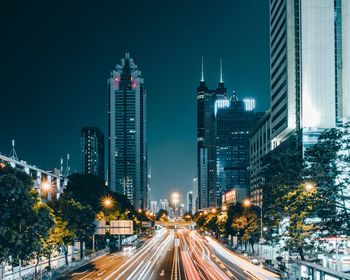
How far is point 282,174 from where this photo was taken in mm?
47562

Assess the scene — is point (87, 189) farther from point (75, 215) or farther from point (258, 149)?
point (258, 149)

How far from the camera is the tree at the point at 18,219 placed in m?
45.2

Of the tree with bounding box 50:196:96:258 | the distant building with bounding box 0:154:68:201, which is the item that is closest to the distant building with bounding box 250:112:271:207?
the distant building with bounding box 0:154:68:201

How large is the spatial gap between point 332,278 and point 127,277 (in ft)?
95.9

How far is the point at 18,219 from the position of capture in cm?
4709

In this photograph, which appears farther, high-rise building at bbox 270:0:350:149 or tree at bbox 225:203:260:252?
high-rise building at bbox 270:0:350:149

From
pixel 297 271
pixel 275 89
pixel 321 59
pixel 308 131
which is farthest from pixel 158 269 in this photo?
pixel 275 89

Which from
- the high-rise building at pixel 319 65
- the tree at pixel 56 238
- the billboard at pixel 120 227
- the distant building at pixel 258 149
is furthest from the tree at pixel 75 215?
the distant building at pixel 258 149

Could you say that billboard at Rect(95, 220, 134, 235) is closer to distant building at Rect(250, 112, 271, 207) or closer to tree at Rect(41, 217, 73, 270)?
tree at Rect(41, 217, 73, 270)

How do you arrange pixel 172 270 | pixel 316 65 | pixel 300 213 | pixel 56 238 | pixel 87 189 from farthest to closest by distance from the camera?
pixel 87 189 → pixel 316 65 → pixel 172 270 → pixel 56 238 → pixel 300 213

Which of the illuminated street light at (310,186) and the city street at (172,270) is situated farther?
the city street at (172,270)

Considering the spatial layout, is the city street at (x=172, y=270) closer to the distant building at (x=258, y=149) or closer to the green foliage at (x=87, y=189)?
the green foliage at (x=87, y=189)

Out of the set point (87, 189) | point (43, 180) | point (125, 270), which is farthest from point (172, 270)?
point (87, 189)

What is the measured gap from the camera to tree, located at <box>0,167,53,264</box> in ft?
148
